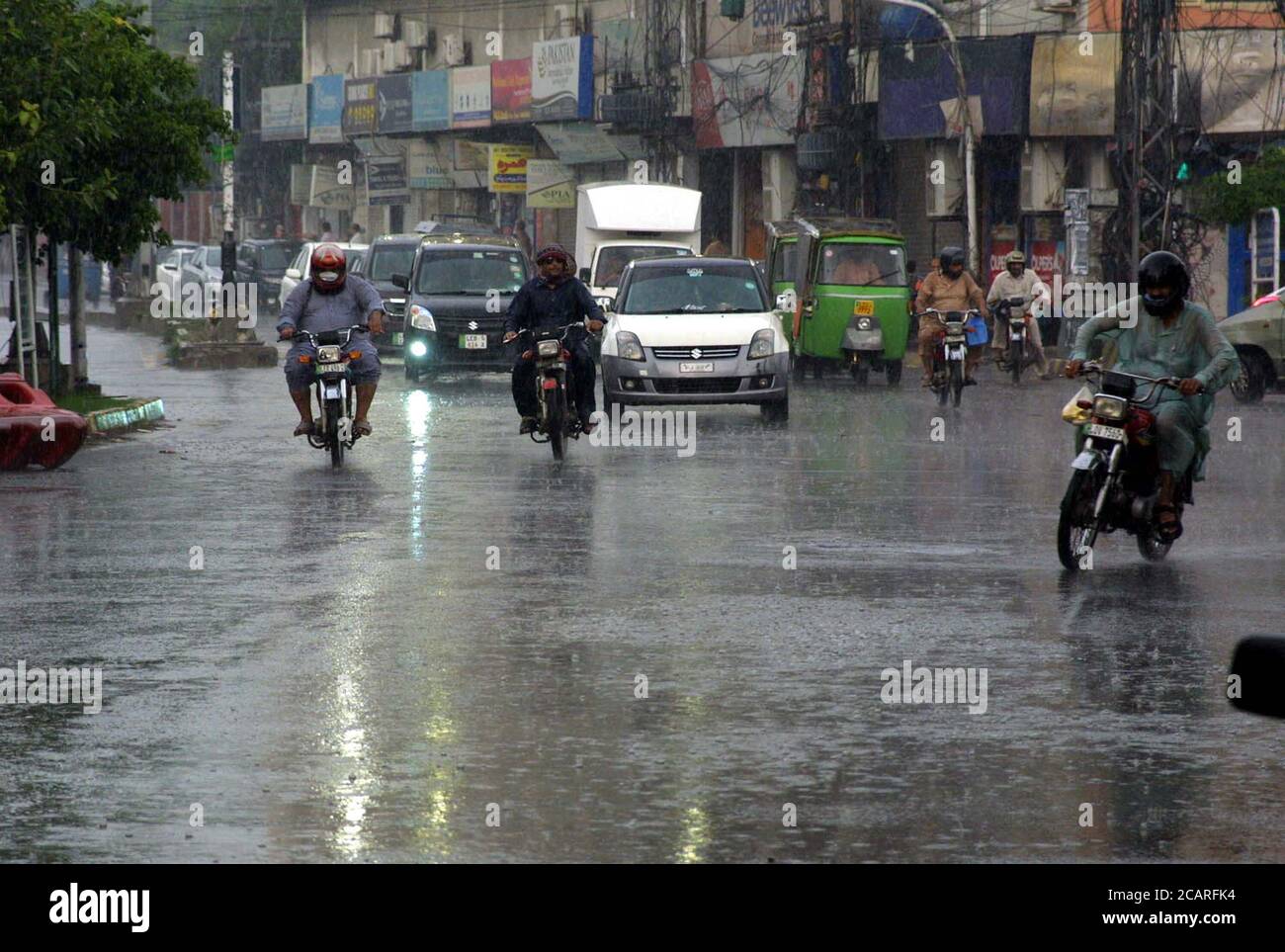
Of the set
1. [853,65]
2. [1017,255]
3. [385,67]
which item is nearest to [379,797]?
[1017,255]

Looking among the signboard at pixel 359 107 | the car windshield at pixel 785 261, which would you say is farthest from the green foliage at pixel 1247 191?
the signboard at pixel 359 107

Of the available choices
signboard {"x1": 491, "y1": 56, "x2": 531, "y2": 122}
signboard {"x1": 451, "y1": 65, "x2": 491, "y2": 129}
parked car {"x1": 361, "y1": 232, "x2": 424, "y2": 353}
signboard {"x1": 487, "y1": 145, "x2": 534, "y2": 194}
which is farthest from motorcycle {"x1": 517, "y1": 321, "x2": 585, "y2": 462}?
signboard {"x1": 451, "y1": 65, "x2": 491, "y2": 129}

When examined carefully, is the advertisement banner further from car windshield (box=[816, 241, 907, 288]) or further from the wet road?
the wet road

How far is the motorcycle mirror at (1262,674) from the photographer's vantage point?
3186 mm

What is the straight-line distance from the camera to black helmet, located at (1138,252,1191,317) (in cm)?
1220

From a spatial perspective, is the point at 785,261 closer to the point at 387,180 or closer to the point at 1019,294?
the point at 1019,294

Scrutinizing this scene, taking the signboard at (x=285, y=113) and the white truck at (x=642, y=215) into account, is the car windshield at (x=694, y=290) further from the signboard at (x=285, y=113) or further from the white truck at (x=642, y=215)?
the signboard at (x=285, y=113)

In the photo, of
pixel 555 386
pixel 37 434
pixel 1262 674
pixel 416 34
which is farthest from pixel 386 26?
pixel 1262 674

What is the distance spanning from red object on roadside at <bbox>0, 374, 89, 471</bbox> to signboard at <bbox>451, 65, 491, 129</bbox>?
45197 mm

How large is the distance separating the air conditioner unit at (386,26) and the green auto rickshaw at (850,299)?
3972 centimetres
